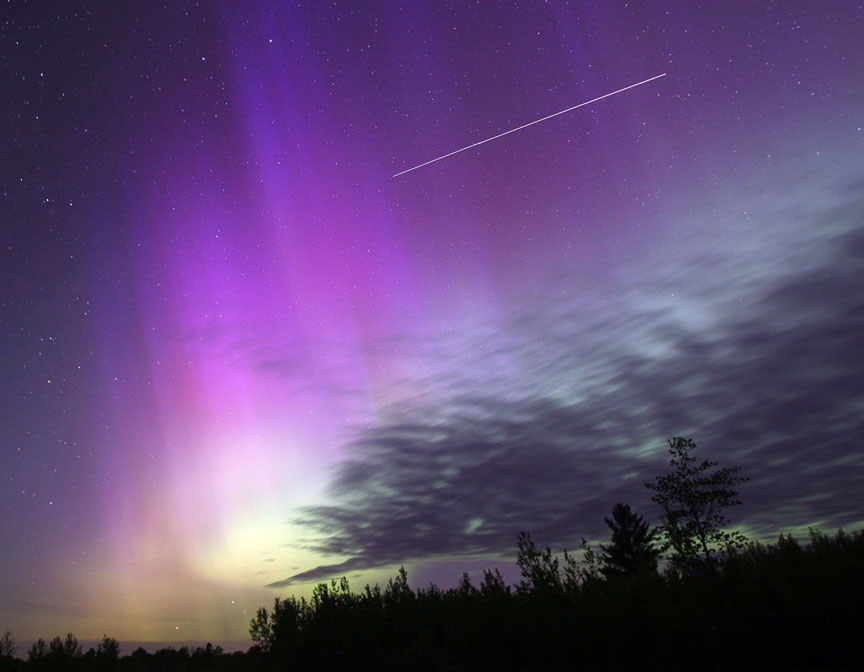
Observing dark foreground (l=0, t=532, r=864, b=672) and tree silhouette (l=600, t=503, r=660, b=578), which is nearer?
dark foreground (l=0, t=532, r=864, b=672)

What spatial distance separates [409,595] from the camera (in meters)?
24.9

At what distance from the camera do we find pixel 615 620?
16.5 meters

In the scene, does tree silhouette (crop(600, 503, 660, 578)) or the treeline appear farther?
tree silhouette (crop(600, 503, 660, 578))

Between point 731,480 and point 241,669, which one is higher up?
point 731,480

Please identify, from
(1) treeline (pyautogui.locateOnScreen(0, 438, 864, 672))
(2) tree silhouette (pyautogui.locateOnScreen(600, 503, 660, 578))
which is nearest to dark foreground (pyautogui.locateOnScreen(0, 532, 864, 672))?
(1) treeline (pyautogui.locateOnScreen(0, 438, 864, 672))

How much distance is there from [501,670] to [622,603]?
4.38m

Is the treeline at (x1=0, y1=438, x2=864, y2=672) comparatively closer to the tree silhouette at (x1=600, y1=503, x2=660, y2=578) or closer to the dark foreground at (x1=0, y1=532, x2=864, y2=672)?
the dark foreground at (x1=0, y1=532, x2=864, y2=672)

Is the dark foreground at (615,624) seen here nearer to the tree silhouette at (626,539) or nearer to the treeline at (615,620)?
the treeline at (615,620)

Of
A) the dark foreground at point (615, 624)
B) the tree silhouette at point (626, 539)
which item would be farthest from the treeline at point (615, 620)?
the tree silhouette at point (626, 539)

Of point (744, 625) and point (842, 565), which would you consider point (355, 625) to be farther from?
point (842, 565)

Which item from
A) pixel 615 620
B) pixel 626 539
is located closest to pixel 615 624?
pixel 615 620

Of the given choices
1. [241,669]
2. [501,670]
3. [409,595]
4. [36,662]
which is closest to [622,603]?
[501,670]

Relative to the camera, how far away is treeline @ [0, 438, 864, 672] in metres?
14.6

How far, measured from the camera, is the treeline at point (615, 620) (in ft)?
47.8
